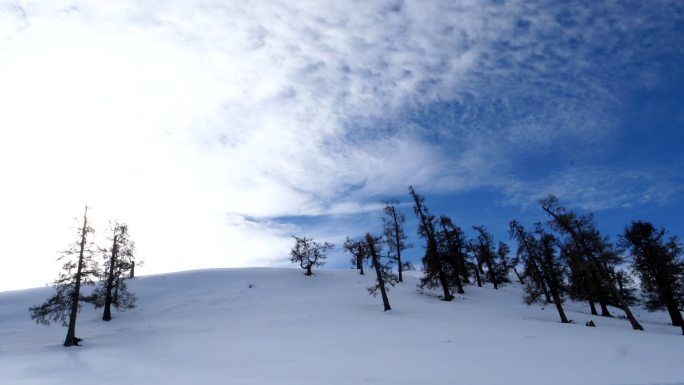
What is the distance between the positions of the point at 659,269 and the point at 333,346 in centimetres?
2687

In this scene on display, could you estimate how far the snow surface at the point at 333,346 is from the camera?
1133cm

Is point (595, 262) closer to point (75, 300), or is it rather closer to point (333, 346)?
point (333, 346)

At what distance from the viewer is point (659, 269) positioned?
28109 mm

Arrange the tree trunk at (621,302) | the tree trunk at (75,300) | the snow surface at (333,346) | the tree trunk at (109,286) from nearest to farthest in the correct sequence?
the snow surface at (333,346) < the tree trunk at (75,300) < the tree trunk at (621,302) < the tree trunk at (109,286)

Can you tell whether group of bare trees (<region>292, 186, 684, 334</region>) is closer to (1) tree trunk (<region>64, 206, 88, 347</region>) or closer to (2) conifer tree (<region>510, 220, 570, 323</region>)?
(2) conifer tree (<region>510, 220, 570, 323</region>)

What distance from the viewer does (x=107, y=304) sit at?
3266 centimetres

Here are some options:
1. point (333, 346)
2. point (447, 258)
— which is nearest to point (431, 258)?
point (447, 258)

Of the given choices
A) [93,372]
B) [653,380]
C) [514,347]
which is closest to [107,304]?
[93,372]

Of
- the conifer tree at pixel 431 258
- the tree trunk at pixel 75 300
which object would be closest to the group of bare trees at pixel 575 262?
the conifer tree at pixel 431 258

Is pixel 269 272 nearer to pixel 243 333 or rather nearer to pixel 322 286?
pixel 322 286

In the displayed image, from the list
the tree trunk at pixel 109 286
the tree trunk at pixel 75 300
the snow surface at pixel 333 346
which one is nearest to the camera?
the snow surface at pixel 333 346

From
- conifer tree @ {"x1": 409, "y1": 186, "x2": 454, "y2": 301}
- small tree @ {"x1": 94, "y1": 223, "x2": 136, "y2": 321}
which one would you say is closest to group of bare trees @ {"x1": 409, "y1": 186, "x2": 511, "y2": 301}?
conifer tree @ {"x1": 409, "y1": 186, "x2": 454, "y2": 301}

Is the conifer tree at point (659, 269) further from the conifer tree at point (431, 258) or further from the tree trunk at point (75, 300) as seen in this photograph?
the tree trunk at point (75, 300)

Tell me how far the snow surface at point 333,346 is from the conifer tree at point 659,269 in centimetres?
775
